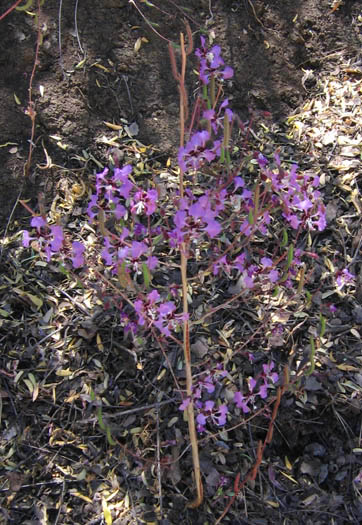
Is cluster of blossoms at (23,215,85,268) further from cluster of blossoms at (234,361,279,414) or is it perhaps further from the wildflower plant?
cluster of blossoms at (234,361,279,414)

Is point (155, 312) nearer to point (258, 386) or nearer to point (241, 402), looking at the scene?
point (241, 402)

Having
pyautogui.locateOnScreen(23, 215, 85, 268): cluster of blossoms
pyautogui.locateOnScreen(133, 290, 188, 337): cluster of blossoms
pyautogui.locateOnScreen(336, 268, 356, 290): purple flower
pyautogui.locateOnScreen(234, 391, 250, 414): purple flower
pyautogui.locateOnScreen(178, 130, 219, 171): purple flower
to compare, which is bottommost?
pyautogui.locateOnScreen(234, 391, 250, 414): purple flower

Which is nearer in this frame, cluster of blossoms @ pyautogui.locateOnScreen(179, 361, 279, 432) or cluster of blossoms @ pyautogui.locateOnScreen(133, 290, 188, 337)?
cluster of blossoms @ pyautogui.locateOnScreen(133, 290, 188, 337)

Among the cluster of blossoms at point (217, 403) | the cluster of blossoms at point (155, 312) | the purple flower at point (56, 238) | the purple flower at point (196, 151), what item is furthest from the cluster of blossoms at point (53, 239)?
the cluster of blossoms at point (217, 403)

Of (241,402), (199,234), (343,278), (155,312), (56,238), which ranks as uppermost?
(199,234)

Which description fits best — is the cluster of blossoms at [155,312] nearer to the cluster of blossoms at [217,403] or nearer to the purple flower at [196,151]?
the cluster of blossoms at [217,403]

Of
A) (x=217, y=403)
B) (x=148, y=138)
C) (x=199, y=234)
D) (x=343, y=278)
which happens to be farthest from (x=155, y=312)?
(x=148, y=138)

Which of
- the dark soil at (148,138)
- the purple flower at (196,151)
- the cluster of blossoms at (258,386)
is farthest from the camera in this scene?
the dark soil at (148,138)

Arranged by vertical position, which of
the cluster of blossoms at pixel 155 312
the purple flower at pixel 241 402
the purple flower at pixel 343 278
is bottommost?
the purple flower at pixel 241 402

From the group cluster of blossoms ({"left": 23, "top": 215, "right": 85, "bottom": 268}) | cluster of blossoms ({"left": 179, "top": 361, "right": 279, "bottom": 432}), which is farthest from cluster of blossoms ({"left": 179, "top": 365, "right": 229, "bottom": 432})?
cluster of blossoms ({"left": 23, "top": 215, "right": 85, "bottom": 268})
